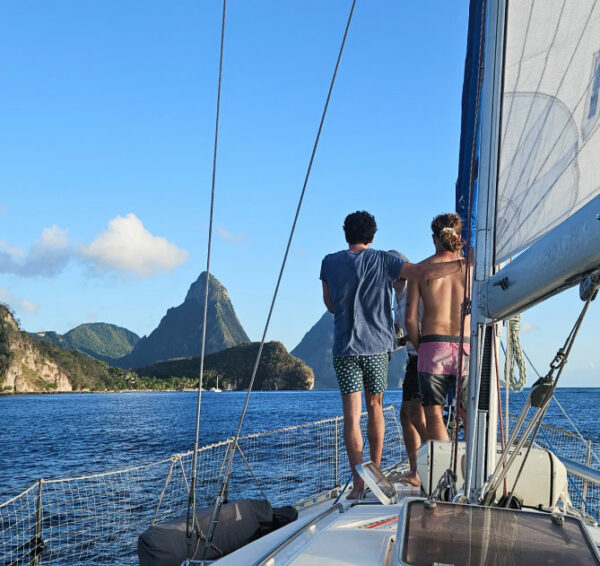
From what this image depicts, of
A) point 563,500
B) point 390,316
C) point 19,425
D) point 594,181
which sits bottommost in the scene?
point 19,425

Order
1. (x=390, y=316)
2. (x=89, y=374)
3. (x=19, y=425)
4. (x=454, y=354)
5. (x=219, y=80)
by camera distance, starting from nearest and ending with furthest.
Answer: (x=219, y=80) < (x=454, y=354) < (x=390, y=316) < (x=19, y=425) < (x=89, y=374)

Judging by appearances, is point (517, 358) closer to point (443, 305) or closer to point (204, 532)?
point (443, 305)

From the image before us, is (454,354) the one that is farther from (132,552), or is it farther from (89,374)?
(89,374)

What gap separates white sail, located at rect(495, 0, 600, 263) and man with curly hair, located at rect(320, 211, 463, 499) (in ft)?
4.84

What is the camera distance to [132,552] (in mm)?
9211

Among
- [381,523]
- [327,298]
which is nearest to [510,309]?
[381,523]

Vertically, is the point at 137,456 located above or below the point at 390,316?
below

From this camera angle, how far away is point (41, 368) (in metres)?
127

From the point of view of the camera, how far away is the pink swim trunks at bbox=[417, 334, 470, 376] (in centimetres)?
379

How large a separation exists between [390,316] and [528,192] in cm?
188

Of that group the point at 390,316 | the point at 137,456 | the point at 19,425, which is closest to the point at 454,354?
the point at 390,316

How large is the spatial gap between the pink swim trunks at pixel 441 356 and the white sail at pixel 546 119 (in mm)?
1322

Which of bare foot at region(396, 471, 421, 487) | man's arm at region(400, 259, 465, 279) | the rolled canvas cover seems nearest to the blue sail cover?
man's arm at region(400, 259, 465, 279)

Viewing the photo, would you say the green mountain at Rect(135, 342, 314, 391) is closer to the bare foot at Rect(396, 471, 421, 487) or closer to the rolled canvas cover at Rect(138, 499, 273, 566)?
the bare foot at Rect(396, 471, 421, 487)
